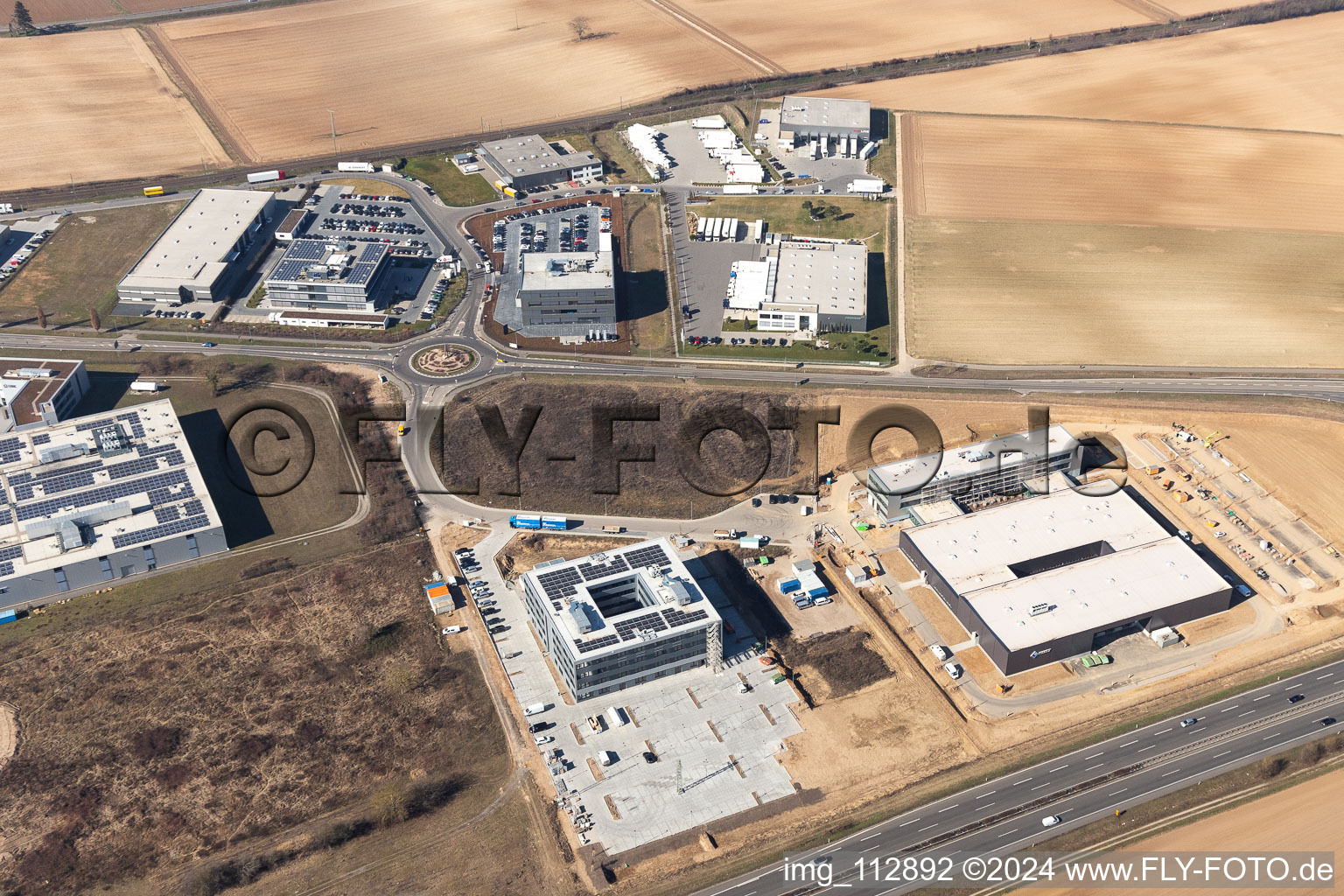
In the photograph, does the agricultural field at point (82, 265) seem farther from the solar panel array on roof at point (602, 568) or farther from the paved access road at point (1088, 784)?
the paved access road at point (1088, 784)

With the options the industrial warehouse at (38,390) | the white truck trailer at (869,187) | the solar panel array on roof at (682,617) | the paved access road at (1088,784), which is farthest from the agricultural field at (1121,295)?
the industrial warehouse at (38,390)

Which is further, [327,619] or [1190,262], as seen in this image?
[1190,262]

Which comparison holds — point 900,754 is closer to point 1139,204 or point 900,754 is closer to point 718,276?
point 718,276

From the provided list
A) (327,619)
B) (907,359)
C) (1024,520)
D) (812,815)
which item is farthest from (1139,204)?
(327,619)

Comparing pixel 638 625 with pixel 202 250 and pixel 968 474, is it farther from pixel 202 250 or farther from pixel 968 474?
pixel 202 250

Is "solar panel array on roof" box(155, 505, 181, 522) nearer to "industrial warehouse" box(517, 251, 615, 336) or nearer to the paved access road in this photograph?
"industrial warehouse" box(517, 251, 615, 336)

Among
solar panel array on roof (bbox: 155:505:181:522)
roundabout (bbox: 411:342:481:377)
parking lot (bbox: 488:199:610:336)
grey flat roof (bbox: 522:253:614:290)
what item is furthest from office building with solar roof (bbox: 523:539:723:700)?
parking lot (bbox: 488:199:610:336)
